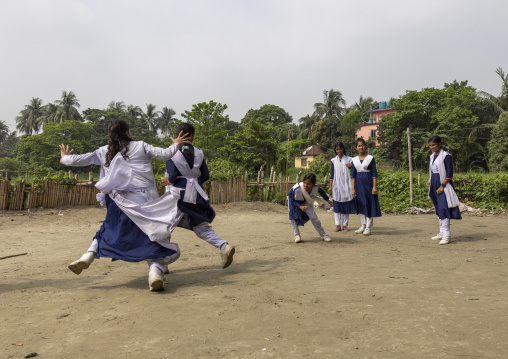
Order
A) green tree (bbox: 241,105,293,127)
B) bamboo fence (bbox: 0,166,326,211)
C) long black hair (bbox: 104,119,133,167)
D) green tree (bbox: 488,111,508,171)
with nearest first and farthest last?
1. long black hair (bbox: 104,119,133,167)
2. bamboo fence (bbox: 0,166,326,211)
3. green tree (bbox: 488,111,508,171)
4. green tree (bbox: 241,105,293,127)

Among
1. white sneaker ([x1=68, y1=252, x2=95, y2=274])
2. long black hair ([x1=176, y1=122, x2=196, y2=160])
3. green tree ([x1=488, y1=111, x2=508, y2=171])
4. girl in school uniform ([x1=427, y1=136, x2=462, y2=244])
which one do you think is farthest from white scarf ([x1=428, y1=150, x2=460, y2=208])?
green tree ([x1=488, y1=111, x2=508, y2=171])

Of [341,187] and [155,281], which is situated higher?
[341,187]

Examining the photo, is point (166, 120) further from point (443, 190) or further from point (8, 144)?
point (443, 190)

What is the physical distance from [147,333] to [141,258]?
4.07ft

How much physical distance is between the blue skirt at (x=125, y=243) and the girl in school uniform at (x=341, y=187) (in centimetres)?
462

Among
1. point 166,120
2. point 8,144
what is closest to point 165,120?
point 166,120

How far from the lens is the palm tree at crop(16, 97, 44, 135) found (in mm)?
61250

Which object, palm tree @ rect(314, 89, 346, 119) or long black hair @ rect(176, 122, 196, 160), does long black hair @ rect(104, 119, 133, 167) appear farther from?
palm tree @ rect(314, 89, 346, 119)

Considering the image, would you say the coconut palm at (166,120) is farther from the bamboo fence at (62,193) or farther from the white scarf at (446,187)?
the white scarf at (446,187)

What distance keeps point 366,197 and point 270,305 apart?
483cm

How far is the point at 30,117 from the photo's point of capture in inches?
2411

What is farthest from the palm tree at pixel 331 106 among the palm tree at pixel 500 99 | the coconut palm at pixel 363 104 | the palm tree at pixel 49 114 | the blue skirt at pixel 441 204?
the blue skirt at pixel 441 204

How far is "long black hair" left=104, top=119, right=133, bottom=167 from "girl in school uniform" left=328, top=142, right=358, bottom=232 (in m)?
4.64

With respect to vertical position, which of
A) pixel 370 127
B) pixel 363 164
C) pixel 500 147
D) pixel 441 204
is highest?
pixel 370 127
